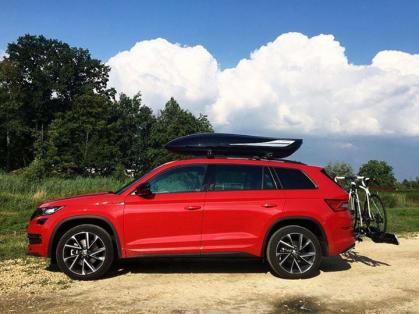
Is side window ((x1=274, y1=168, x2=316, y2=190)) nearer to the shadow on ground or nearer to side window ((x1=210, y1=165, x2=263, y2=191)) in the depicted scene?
side window ((x1=210, y1=165, x2=263, y2=191))

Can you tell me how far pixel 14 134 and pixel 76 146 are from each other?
11.6 m

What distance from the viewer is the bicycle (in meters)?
9.53

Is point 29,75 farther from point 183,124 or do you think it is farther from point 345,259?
point 345,259

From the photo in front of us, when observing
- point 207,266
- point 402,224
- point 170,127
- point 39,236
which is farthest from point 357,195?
point 170,127

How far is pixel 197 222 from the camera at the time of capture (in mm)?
7348

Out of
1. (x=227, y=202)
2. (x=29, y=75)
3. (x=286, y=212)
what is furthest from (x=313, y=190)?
(x=29, y=75)

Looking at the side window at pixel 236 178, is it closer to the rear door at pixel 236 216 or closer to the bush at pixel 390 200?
the rear door at pixel 236 216

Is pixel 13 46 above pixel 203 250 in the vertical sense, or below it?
above

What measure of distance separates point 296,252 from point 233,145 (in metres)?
1.85

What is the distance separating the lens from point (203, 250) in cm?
733

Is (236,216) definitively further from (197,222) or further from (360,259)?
(360,259)

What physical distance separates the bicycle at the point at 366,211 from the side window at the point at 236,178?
2727mm

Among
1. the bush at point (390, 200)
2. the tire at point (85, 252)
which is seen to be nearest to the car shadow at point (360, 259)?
the tire at point (85, 252)

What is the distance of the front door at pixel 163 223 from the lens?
23.9 ft
